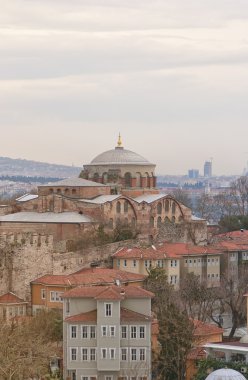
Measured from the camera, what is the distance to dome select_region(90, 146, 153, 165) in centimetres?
8100

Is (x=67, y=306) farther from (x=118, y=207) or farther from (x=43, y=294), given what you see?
(x=118, y=207)

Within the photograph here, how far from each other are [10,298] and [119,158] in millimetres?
20439

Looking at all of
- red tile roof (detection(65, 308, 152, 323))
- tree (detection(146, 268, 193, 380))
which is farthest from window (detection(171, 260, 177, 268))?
red tile roof (detection(65, 308, 152, 323))

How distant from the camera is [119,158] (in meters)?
81.6

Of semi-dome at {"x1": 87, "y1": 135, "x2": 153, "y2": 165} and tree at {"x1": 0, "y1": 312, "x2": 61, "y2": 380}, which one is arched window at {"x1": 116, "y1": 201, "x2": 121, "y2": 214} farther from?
tree at {"x1": 0, "y1": 312, "x2": 61, "y2": 380}

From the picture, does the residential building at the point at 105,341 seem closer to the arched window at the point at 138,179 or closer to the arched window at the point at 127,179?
the arched window at the point at 127,179

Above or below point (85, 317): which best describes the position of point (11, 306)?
below

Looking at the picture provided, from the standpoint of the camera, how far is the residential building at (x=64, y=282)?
60.8m

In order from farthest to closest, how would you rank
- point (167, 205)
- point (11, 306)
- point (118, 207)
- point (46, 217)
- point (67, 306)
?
point (167, 205) < point (118, 207) < point (46, 217) < point (11, 306) < point (67, 306)

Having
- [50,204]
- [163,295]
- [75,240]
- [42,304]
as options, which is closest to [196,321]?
[163,295]

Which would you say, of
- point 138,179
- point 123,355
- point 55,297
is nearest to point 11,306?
point 55,297

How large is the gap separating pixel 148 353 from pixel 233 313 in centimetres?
860

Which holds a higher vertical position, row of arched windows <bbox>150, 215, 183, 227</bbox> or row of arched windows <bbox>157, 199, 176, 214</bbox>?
row of arched windows <bbox>157, 199, 176, 214</bbox>

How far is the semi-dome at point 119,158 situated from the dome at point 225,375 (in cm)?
3384
